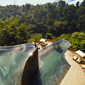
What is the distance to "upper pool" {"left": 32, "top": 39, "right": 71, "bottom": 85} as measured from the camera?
7.27 m

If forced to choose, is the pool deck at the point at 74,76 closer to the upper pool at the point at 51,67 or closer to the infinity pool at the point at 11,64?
the upper pool at the point at 51,67

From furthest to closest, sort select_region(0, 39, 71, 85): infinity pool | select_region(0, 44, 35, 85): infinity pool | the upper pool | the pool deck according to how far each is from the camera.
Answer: the upper pool < the pool deck < select_region(0, 39, 71, 85): infinity pool < select_region(0, 44, 35, 85): infinity pool

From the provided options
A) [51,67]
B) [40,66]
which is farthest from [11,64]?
[51,67]

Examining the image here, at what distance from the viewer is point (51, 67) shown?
895cm

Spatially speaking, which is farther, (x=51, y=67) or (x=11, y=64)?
(x=51, y=67)

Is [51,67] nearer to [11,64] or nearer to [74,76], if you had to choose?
[74,76]

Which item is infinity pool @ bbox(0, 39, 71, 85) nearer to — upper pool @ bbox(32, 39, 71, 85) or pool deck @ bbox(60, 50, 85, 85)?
upper pool @ bbox(32, 39, 71, 85)

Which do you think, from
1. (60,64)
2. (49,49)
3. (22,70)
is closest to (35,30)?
(49,49)

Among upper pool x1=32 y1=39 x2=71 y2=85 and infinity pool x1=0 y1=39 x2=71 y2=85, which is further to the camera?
upper pool x1=32 y1=39 x2=71 y2=85

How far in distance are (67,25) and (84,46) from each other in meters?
31.6

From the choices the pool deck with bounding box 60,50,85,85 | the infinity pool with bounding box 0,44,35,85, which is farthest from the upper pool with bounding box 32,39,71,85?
the infinity pool with bounding box 0,44,35,85

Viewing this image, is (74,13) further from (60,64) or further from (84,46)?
(60,64)

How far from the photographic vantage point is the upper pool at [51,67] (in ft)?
23.8

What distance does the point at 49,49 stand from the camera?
12273mm
